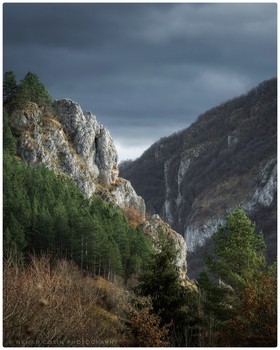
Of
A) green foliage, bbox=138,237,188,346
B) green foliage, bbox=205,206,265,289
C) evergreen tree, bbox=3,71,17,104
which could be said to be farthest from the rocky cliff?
green foliage, bbox=138,237,188,346

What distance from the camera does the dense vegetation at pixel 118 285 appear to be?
17.0m

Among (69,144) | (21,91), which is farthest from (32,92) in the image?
(69,144)

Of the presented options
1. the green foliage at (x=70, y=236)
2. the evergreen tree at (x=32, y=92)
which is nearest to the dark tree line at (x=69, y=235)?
the green foliage at (x=70, y=236)

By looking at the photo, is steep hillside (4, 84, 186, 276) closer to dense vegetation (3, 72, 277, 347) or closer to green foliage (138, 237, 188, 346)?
dense vegetation (3, 72, 277, 347)

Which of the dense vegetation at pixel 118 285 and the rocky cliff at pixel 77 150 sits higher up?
the rocky cliff at pixel 77 150

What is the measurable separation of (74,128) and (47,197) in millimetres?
36093

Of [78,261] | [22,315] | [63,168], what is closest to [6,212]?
[78,261]

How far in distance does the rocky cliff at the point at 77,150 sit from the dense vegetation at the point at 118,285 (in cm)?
2058

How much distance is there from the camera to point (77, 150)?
10406 cm

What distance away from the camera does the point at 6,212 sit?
193ft

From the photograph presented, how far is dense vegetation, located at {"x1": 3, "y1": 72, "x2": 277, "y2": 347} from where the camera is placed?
17.0m

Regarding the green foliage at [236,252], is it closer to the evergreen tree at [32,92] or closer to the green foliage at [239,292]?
the green foliage at [239,292]

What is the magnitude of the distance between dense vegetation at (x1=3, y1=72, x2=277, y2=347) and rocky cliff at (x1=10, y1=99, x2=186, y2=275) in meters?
20.6

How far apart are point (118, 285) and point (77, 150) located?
5276 centimetres
